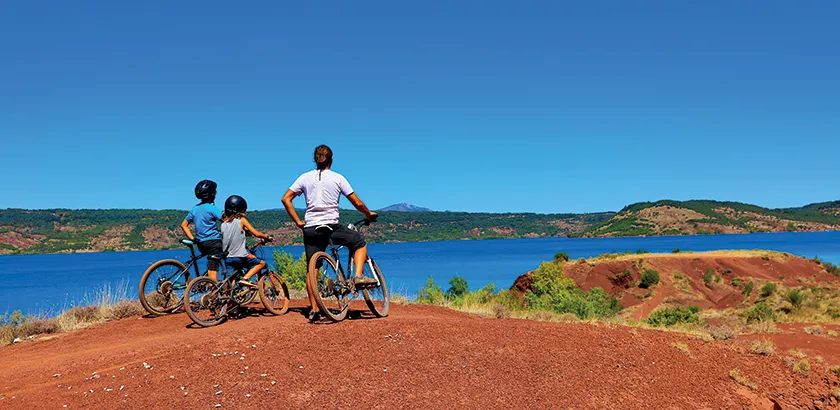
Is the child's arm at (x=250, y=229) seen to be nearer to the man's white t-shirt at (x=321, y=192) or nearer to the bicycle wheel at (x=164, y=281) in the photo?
the man's white t-shirt at (x=321, y=192)

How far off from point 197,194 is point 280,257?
13516mm

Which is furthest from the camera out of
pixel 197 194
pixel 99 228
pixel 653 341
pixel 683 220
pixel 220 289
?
pixel 683 220

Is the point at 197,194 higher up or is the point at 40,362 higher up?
the point at 197,194

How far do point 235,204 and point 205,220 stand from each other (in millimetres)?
704

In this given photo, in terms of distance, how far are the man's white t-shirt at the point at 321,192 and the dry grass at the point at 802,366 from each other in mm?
6532

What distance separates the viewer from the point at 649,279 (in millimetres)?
41875

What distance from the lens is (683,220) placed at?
17175 centimetres

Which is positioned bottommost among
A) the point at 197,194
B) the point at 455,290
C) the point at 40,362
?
the point at 455,290

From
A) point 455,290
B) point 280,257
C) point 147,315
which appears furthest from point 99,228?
point 147,315

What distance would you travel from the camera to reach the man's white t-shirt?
316 inches

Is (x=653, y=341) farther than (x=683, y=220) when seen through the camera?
No

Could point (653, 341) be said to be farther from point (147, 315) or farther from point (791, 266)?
point (791, 266)

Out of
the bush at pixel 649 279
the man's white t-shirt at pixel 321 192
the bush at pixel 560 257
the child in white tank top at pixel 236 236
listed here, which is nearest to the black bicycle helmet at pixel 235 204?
the child in white tank top at pixel 236 236

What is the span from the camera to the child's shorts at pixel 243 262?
363 inches
